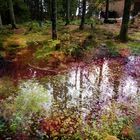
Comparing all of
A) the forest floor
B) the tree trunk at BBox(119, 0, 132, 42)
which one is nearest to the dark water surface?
the forest floor

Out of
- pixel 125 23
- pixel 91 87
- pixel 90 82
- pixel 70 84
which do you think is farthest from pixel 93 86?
pixel 125 23

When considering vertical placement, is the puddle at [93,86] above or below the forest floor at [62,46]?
below

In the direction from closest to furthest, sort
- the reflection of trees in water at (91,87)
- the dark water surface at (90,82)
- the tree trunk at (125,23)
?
the reflection of trees in water at (91,87), the dark water surface at (90,82), the tree trunk at (125,23)

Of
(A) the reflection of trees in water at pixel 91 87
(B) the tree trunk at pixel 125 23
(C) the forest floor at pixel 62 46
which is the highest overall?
(B) the tree trunk at pixel 125 23

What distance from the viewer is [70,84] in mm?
15359

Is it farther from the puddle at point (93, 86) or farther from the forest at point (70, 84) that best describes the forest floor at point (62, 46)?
the puddle at point (93, 86)

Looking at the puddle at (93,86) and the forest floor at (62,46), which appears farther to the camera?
→ the forest floor at (62,46)

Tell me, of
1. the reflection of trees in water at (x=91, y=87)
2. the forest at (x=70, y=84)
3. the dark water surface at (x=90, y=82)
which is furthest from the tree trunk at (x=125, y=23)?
the reflection of trees in water at (x=91, y=87)

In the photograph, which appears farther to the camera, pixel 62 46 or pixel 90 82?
pixel 62 46

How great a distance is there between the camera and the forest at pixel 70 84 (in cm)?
1134

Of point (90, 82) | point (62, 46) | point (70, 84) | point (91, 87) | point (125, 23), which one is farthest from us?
point (125, 23)

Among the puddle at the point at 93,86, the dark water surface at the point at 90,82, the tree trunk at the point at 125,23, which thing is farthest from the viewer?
the tree trunk at the point at 125,23

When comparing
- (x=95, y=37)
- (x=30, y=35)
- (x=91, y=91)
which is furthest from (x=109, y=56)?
(x=30, y=35)

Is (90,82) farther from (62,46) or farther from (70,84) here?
(62,46)
